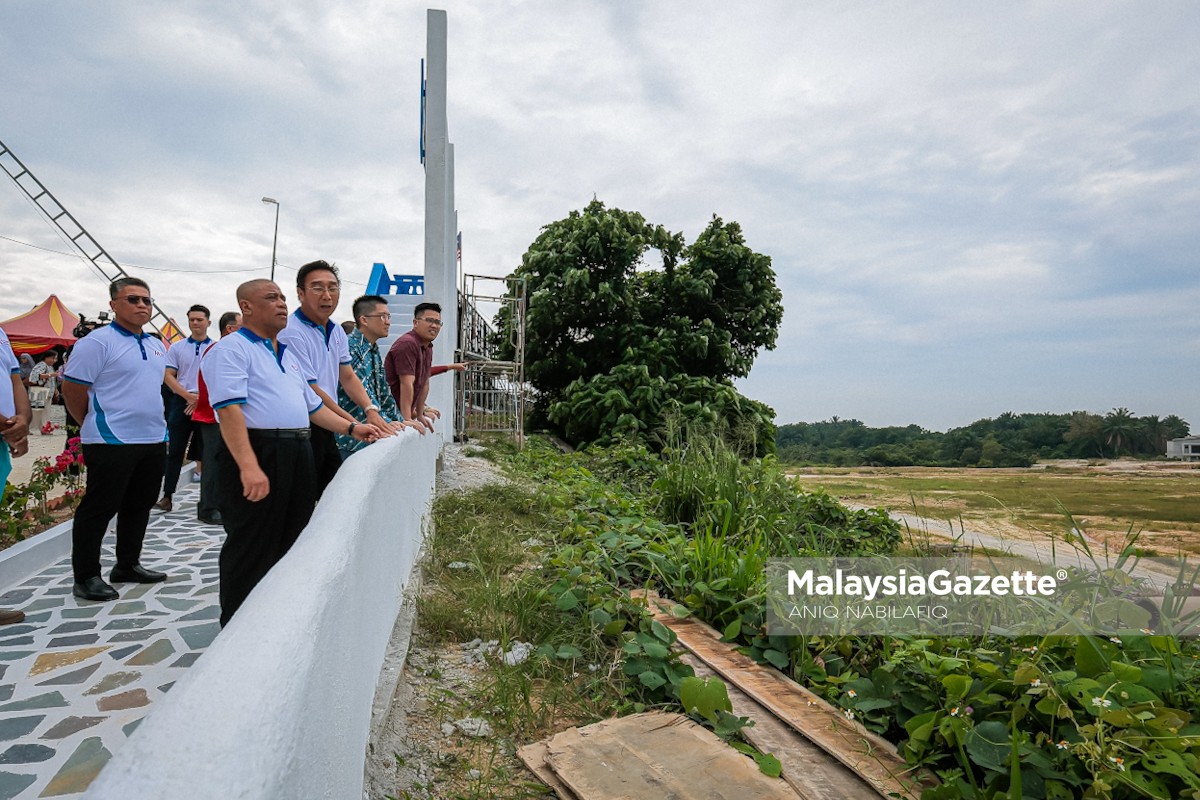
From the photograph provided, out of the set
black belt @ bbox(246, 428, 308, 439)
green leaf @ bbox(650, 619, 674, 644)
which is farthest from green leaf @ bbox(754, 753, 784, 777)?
black belt @ bbox(246, 428, 308, 439)

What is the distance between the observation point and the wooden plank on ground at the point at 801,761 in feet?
7.82

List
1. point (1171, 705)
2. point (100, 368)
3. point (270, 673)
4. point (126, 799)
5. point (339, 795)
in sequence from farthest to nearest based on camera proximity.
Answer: point (100, 368), point (1171, 705), point (339, 795), point (270, 673), point (126, 799)

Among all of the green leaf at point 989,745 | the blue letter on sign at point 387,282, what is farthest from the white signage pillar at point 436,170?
the green leaf at point 989,745

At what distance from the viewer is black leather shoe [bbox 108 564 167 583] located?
442 cm

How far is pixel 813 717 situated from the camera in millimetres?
2826

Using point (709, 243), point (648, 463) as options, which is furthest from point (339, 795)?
point (709, 243)

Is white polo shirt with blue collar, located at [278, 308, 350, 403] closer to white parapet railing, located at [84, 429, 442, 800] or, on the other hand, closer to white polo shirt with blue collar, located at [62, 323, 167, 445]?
white polo shirt with blue collar, located at [62, 323, 167, 445]

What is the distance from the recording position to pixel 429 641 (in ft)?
12.3

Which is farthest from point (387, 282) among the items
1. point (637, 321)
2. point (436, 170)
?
point (637, 321)

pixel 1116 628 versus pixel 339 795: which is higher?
pixel 1116 628

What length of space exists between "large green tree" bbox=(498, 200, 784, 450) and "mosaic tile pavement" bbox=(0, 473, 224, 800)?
409 inches

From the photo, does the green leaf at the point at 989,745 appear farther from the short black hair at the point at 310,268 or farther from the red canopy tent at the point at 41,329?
the red canopy tent at the point at 41,329

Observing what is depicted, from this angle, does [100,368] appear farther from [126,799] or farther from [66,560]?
[126,799]

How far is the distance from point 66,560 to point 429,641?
128 inches
